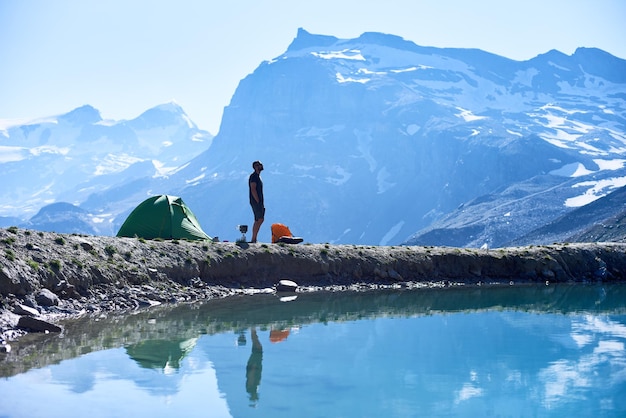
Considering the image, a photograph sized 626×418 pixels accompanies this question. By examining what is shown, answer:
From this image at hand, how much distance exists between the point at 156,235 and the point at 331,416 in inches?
855

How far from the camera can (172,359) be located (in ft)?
51.7

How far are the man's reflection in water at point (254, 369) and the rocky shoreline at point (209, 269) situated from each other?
5405 mm

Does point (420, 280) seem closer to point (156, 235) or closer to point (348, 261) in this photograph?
point (348, 261)

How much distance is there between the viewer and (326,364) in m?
15.5

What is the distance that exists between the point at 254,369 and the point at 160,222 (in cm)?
1830

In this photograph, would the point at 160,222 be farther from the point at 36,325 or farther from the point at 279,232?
the point at 36,325

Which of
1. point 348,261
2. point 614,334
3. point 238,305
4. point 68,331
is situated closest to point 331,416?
point 68,331

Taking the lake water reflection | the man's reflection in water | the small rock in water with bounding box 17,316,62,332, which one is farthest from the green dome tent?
the man's reflection in water

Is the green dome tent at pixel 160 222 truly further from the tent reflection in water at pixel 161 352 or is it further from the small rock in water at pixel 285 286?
the tent reflection in water at pixel 161 352

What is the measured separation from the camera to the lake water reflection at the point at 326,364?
39.8ft

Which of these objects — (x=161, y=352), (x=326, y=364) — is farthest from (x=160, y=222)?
(x=326, y=364)

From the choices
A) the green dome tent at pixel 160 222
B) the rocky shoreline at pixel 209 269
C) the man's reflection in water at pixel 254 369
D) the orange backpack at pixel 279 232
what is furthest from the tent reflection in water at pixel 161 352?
the orange backpack at pixel 279 232

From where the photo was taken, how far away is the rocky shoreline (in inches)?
846

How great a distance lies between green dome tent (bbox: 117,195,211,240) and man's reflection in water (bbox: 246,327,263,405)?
14.5 meters
